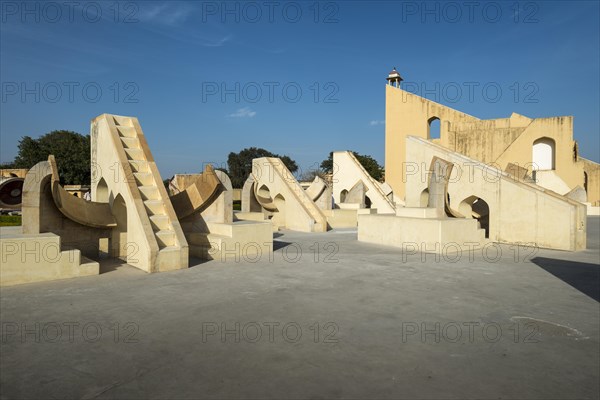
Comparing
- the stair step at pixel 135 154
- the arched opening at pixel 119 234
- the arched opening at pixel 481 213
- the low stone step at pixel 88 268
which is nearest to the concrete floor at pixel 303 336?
the low stone step at pixel 88 268

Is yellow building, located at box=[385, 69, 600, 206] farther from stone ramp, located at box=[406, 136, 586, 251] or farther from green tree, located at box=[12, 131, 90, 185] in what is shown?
green tree, located at box=[12, 131, 90, 185]

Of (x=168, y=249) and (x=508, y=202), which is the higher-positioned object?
(x=508, y=202)

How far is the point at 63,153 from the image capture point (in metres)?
38.7

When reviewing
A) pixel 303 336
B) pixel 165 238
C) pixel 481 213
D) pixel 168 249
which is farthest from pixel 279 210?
pixel 303 336

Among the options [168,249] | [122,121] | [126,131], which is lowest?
[168,249]

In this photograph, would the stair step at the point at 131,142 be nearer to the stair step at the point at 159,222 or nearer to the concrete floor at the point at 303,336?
the stair step at the point at 159,222

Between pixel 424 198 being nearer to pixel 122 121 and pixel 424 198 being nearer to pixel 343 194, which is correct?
pixel 122 121

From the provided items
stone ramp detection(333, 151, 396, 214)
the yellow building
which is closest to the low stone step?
stone ramp detection(333, 151, 396, 214)

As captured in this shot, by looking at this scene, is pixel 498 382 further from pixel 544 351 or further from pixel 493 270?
pixel 493 270

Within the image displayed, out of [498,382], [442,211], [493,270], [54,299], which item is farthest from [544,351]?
[442,211]

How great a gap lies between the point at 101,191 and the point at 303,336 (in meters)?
6.60

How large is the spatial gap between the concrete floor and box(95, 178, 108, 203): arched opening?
2689mm

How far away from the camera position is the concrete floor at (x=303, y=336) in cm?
272

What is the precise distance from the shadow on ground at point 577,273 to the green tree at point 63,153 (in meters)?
40.6
